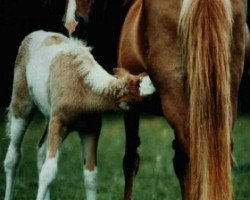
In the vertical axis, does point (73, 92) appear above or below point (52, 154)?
above

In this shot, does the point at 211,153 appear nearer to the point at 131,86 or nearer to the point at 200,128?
the point at 200,128

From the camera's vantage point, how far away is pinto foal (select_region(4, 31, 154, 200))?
6582 millimetres

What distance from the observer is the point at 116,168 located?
12125mm

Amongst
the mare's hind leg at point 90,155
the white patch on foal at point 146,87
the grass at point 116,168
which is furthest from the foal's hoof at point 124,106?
the grass at point 116,168

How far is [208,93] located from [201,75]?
0.12m

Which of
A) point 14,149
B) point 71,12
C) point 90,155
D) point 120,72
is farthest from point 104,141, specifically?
point 120,72

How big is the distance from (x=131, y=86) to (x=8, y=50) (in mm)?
13674

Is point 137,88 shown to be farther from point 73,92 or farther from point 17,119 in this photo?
point 17,119

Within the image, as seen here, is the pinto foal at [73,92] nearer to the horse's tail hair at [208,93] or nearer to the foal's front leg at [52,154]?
the foal's front leg at [52,154]

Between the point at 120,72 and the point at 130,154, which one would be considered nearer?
the point at 120,72

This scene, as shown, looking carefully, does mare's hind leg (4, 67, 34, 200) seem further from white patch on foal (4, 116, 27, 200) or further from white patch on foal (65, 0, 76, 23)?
white patch on foal (65, 0, 76, 23)

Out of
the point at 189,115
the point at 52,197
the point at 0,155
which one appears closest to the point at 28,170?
the point at 0,155

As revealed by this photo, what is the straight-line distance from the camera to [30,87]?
24.4ft

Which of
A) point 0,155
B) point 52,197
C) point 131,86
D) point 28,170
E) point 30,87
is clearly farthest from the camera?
point 0,155
